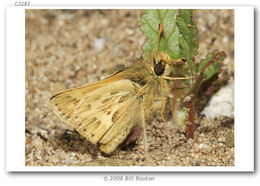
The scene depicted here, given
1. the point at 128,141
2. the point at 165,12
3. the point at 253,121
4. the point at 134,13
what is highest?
the point at 134,13

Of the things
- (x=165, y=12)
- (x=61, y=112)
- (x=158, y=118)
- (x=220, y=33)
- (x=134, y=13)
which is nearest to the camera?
(x=61, y=112)

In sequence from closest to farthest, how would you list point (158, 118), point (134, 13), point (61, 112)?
point (61, 112) < point (158, 118) < point (134, 13)

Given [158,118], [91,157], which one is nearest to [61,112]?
[91,157]

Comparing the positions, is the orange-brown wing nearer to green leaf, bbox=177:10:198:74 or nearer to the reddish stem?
green leaf, bbox=177:10:198:74

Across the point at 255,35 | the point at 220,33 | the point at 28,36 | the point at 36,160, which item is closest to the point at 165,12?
the point at 255,35

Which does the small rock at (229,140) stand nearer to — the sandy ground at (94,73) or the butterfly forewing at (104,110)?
the sandy ground at (94,73)

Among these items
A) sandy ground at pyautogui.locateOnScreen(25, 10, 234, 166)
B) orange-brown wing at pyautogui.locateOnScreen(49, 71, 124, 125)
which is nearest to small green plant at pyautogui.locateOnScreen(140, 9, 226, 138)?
sandy ground at pyautogui.locateOnScreen(25, 10, 234, 166)

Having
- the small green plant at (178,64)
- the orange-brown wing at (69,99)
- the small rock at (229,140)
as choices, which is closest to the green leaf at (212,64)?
the small green plant at (178,64)

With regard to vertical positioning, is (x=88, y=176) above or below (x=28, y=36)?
below

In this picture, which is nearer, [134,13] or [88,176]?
[88,176]

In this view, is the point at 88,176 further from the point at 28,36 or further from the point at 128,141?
the point at 28,36
